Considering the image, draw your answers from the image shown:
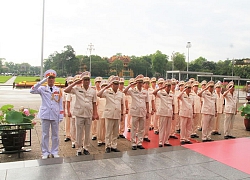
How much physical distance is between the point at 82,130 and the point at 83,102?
0.58m

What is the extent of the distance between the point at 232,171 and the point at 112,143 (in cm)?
247

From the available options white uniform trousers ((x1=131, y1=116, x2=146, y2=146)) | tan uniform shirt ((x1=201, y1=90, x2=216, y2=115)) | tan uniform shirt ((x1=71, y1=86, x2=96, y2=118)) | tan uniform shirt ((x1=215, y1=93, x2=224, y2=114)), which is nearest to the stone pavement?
white uniform trousers ((x1=131, y1=116, x2=146, y2=146))

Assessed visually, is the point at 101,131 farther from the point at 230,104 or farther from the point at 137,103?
the point at 230,104

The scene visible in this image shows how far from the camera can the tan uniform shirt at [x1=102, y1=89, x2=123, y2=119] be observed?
5211mm

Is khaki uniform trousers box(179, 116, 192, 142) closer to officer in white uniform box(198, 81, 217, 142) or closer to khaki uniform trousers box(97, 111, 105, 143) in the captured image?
officer in white uniform box(198, 81, 217, 142)

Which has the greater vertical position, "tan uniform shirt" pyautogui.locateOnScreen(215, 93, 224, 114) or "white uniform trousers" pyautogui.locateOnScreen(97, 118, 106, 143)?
"tan uniform shirt" pyautogui.locateOnScreen(215, 93, 224, 114)

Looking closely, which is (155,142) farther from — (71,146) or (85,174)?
(85,174)

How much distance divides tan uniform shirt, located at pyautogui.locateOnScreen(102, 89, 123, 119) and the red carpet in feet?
6.27

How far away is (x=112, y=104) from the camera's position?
17.3ft

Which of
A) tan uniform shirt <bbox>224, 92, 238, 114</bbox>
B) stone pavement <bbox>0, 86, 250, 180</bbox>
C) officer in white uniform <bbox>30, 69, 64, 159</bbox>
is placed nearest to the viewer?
stone pavement <bbox>0, 86, 250, 180</bbox>

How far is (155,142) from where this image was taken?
6367 mm

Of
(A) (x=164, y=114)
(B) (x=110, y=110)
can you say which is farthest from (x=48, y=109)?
(A) (x=164, y=114)

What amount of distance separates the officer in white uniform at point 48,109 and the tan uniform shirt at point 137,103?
1.72m

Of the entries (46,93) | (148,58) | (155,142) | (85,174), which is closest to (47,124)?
(46,93)
